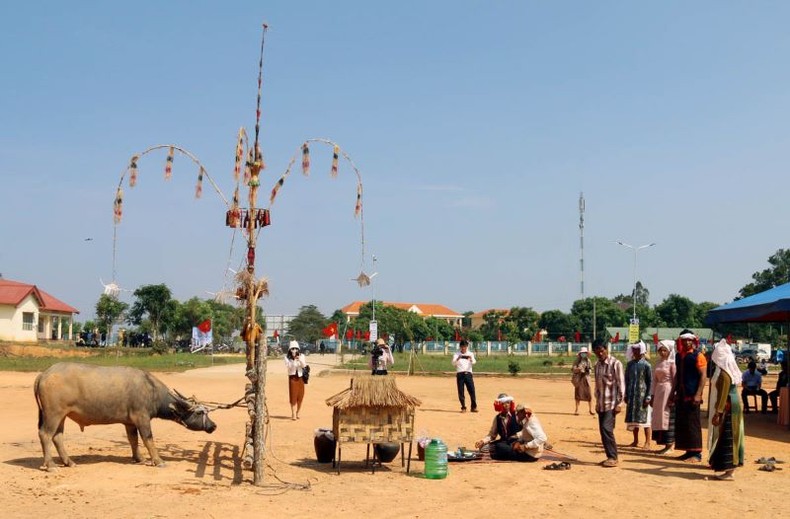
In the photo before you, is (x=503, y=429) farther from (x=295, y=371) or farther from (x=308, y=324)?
(x=308, y=324)

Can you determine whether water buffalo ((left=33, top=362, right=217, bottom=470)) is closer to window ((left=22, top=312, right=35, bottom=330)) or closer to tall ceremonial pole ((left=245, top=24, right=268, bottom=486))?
tall ceremonial pole ((left=245, top=24, right=268, bottom=486))

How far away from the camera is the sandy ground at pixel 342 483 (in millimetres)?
9094

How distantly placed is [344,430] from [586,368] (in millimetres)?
8786

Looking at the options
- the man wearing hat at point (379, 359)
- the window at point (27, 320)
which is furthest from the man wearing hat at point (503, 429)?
the window at point (27, 320)

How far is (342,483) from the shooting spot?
10.6 m

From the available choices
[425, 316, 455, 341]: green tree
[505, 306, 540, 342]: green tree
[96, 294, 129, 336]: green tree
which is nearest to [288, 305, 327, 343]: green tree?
[425, 316, 455, 341]: green tree

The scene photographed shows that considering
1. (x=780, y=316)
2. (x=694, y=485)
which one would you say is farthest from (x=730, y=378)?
(x=780, y=316)

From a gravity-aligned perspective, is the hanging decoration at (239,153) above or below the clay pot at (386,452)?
above

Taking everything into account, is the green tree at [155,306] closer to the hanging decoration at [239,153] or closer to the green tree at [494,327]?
the green tree at [494,327]

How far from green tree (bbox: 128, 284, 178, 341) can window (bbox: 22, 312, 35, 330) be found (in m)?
8.37

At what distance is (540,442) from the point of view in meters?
12.1

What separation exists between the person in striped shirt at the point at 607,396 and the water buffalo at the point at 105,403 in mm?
6160

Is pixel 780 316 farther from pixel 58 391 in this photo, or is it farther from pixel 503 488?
pixel 58 391

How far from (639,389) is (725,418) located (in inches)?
106
